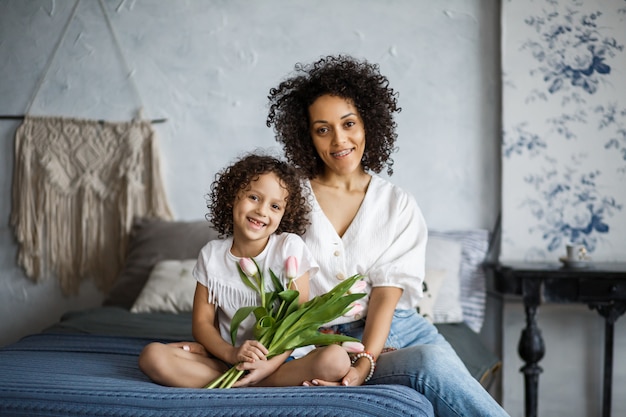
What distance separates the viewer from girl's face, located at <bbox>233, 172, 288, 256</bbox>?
174 centimetres

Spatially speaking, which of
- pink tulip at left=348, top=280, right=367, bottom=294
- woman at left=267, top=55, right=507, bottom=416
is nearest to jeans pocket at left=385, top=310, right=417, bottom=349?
woman at left=267, top=55, right=507, bottom=416

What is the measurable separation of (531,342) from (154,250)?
1568mm

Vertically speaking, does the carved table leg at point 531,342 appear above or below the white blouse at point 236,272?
below

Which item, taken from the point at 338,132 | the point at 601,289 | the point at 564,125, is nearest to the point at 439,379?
the point at 338,132

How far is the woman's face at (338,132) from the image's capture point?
1.93 metres

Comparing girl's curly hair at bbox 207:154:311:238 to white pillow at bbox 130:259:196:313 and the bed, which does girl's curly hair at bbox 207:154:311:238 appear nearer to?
the bed

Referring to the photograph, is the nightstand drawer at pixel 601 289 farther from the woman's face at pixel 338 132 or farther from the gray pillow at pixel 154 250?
the gray pillow at pixel 154 250

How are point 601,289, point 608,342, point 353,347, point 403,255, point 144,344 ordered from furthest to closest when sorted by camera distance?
point 608,342 → point 601,289 → point 144,344 → point 403,255 → point 353,347

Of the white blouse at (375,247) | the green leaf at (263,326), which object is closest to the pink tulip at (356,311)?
the white blouse at (375,247)

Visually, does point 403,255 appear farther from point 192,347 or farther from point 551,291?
point 551,291

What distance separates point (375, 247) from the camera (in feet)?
6.31

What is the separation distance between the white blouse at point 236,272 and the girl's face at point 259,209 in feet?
0.13

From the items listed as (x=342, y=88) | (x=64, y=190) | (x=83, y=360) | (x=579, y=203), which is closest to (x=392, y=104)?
(x=342, y=88)

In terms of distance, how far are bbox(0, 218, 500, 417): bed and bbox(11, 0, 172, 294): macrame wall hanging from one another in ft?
0.55
